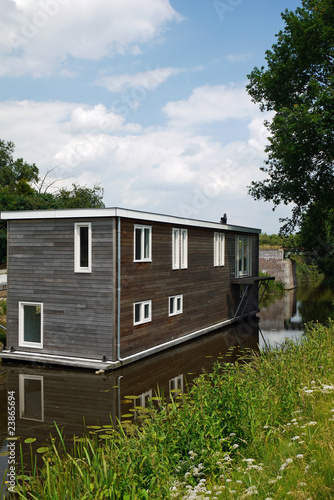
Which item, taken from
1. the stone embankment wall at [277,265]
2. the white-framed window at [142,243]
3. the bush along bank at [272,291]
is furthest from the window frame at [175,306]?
the stone embankment wall at [277,265]

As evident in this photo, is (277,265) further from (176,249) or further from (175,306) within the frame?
(175,306)

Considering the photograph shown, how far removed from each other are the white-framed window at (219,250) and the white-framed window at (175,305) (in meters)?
3.63

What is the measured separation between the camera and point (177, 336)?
15594 mm

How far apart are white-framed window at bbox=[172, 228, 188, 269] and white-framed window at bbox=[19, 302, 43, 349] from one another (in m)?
4.98

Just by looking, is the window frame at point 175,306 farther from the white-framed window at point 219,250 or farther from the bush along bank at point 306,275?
the bush along bank at point 306,275

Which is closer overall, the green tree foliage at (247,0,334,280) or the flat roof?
the flat roof

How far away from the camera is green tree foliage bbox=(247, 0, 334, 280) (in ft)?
53.8

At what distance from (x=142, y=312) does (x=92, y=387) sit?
11.4 ft

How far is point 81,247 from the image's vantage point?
12.5 m

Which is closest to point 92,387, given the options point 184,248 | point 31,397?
point 31,397

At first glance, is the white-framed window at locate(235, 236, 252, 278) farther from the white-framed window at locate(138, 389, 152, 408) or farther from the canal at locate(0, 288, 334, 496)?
the white-framed window at locate(138, 389, 152, 408)

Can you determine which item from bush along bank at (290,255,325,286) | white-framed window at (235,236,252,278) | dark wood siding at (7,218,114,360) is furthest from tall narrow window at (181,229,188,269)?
bush along bank at (290,255,325,286)

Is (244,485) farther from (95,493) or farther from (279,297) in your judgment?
(279,297)

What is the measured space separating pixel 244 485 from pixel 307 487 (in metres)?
0.80
